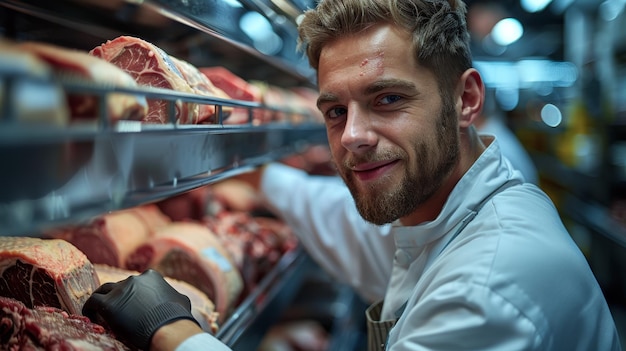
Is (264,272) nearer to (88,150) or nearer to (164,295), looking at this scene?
(164,295)

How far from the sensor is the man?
3.31 feet

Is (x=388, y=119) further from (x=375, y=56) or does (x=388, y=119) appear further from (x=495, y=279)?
(x=495, y=279)

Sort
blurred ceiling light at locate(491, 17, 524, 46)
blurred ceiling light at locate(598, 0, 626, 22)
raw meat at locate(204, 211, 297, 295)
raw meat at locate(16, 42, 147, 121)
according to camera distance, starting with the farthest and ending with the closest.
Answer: blurred ceiling light at locate(491, 17, 524, 46) < blurred ceiling light at locate(598, 0, 626, 22) < raw meat at locate(204, 211, 297, 295) < raw meat at locate(16, 42, 147, 121)

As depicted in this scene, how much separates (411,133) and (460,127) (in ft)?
0.71

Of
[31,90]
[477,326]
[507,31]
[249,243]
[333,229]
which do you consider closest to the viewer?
[31,90]

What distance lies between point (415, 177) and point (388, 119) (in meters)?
0.17

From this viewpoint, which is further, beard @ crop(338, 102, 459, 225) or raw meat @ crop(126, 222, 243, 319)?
raw meat @ crop(126, 222, 243, 319)

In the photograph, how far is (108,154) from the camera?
0.75 meters

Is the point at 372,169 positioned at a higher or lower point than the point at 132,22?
lower

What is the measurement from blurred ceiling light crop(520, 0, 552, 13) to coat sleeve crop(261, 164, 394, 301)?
2.64m

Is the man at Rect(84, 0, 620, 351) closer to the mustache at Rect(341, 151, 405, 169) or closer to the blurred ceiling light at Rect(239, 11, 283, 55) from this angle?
the mustache at Rect(341, 151, 405, 169)

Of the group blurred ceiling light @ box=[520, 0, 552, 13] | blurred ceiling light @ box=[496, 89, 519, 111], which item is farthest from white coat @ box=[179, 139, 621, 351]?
blurred ceiling light @ box=[496, 89, 519, 111]

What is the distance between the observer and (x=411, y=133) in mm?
1339

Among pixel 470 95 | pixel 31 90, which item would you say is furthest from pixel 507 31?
pixel 31 90
